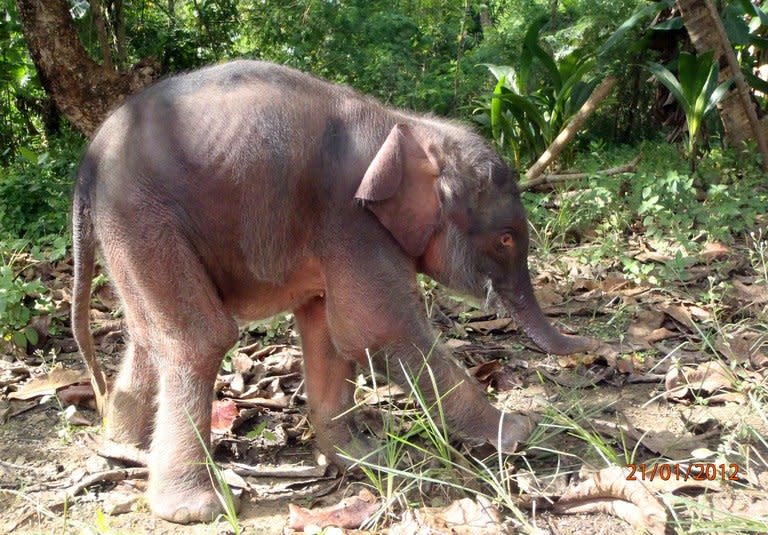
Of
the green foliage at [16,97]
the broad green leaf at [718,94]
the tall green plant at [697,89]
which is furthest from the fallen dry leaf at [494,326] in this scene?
the green foliage at [16,97]

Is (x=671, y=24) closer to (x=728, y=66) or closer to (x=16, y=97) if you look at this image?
(x=728, y=66)

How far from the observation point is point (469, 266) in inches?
151

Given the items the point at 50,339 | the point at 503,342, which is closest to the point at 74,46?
the point at 50,339

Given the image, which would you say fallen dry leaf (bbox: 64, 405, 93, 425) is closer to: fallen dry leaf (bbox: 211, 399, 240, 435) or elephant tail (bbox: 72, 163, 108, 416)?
elephant tail (bbox: 72, 163, 108, 416)

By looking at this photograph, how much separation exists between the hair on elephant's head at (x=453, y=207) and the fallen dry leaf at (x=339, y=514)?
1084 mm

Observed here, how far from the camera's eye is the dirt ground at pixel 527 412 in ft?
10.6

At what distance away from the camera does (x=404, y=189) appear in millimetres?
3648

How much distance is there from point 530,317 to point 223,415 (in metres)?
1.64

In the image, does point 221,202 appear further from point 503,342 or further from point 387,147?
point 503,342

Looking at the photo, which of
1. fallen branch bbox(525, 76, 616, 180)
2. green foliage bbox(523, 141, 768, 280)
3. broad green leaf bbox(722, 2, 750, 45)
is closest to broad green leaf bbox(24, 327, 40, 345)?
green foliage bbox(523, 141, 768, 280)

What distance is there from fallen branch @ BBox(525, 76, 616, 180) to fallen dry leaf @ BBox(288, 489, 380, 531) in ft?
16.8

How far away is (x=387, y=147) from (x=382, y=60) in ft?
21.0

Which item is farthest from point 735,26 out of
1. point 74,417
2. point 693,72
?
point 74,417

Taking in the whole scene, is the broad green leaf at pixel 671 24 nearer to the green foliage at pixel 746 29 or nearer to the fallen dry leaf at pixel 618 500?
the green foliage at pixel 746 29
